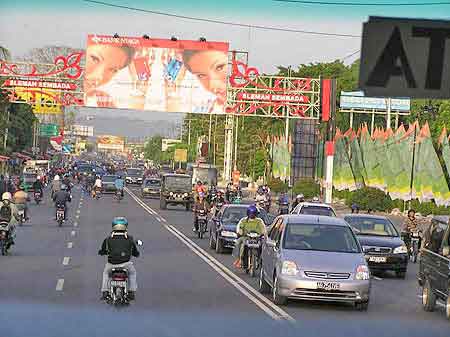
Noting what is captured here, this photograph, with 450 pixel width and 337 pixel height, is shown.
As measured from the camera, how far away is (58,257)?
2923 centimetres

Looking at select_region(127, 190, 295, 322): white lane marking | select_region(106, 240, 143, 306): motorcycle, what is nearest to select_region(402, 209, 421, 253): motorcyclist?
select_region(127, 190, 295, 322): white lane marking

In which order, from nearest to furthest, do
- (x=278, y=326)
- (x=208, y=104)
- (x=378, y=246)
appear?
(x=278, y=326) → (x=378, y=246) → (x=208, y=104)

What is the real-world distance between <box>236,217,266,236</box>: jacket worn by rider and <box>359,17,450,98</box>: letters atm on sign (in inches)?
568

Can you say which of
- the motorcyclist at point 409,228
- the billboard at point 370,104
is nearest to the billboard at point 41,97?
the motorcyclist at point 409,228

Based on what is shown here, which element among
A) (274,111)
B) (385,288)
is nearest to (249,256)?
(385,288)

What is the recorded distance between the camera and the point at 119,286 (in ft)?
57.3

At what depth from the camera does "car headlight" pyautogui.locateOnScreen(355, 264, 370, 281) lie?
1902cm

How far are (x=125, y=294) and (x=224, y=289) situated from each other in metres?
4.79

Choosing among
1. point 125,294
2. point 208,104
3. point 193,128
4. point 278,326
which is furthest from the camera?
point 193,128

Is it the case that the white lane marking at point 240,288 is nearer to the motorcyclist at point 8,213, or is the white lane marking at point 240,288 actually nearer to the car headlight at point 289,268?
the car headlight at point 289,268

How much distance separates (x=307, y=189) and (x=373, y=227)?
49.5 metres

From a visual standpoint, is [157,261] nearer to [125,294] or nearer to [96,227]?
[125,294]

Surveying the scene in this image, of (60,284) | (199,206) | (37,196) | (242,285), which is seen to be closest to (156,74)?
(37,196)

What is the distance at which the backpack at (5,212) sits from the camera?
29.5m
